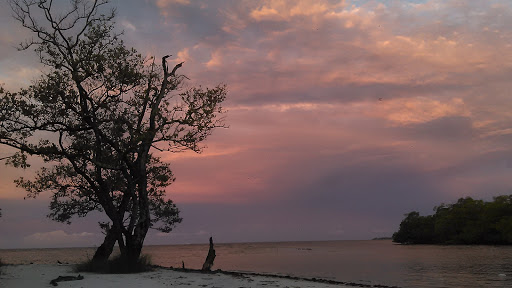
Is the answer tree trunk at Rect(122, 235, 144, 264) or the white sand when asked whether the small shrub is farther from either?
the white sand

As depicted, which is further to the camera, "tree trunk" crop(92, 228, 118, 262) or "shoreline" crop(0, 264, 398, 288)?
"tree trunk" crop(92, 228, 118, 262)

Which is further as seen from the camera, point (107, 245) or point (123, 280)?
point (107, 245)

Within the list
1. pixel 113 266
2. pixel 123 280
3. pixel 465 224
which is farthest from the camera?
pixel 465 224

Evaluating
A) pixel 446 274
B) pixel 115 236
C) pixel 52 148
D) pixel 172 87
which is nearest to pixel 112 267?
pixel 115 236

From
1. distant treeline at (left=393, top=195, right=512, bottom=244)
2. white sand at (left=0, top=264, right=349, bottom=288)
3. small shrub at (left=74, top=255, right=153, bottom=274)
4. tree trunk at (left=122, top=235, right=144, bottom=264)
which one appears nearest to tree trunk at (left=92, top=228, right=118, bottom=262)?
tree trunk at (left=122, top=235, right=144, bottom=264)

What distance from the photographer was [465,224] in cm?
14012

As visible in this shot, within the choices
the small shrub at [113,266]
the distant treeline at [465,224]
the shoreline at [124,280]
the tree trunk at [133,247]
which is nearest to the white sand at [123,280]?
the shoreline at [124,280]

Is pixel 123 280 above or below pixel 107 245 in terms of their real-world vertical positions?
below

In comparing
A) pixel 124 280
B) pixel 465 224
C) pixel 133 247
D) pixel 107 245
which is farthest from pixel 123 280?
pixel 465 224

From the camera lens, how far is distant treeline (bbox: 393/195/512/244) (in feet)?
411

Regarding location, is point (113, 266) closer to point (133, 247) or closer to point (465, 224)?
point (133, 247)

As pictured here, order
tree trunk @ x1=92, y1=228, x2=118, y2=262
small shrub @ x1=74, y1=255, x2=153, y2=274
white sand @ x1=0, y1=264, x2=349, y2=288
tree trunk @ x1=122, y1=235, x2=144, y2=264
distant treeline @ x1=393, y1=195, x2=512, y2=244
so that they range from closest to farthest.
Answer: white sand @ x1=0, y1=264, x2=349, y2=288 < small shrub @ x1=74, y1=255, x2=153, y2=274 < tree trunk @ x1=122, y1=235, x2=144, y2=264 < tree trunk @ x1=92, y1=228, x2=118, y2=262 < distant treeline @ x1=393, y1=195, x2=512, y2=244

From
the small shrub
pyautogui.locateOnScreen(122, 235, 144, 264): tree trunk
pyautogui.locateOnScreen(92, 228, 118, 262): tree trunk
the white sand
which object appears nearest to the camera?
the white sand

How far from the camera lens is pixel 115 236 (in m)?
26.1
